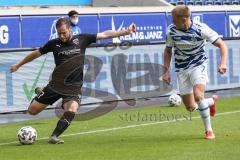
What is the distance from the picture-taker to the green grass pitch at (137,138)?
10.1m

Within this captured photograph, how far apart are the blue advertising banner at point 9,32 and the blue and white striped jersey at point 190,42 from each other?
40.6 ft

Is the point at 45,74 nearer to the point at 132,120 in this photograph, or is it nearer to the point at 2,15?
the point at 132,120

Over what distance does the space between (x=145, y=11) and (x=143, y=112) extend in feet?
38.2

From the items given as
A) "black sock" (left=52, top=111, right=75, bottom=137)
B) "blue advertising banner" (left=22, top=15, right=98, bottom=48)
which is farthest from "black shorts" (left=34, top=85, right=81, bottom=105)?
"blue advertising banner" (left=22, top=15, right=98, bottom=48)

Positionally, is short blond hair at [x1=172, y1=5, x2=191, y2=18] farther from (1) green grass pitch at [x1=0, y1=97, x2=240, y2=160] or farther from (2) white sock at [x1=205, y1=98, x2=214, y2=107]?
(1) green grass pitch at [x1=0, y1=97, x2=240, y2=160]

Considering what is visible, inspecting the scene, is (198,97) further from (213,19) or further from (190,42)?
(213,19)

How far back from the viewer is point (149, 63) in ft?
62.7

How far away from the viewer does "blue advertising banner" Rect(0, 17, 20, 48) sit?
23312 millimetres

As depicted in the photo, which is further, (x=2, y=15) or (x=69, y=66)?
(x=2, y=15)

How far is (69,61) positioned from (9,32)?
11891mm

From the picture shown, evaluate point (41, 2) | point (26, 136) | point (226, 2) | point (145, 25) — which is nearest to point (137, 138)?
point (26, 136)

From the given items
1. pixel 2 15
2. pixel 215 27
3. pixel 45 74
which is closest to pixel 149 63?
pixel 45 74

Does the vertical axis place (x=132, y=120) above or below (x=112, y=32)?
below

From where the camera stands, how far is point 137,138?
39.6 ft
